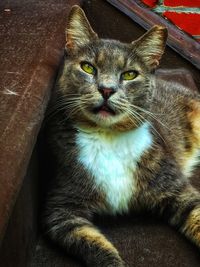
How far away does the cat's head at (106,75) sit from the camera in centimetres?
176

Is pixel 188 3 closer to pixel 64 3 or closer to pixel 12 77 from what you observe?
pixel 64 3

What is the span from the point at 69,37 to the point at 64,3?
0.50 metres

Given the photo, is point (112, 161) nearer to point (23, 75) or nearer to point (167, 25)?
point (23, 75)

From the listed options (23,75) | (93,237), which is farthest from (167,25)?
(93,237)

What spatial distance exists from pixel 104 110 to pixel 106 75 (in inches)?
4.6

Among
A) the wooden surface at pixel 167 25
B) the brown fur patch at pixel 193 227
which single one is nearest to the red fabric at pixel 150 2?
the wooden surface at pixel 167 25

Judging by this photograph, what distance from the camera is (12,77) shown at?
5.62 feet

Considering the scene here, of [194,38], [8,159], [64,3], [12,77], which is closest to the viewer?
[8,159]

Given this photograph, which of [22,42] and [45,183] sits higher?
[22,42]

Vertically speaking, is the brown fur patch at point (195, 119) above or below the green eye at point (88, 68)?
below

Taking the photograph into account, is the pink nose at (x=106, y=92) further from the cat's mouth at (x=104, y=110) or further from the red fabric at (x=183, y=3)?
the red fabric at (x=183, y=3)

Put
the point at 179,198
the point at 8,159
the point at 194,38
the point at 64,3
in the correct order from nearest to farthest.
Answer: the point at 8,159
the point at 179,198
the point at 64,3
the point at 194,38

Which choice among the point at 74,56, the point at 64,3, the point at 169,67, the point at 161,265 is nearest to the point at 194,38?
the point at 169,67

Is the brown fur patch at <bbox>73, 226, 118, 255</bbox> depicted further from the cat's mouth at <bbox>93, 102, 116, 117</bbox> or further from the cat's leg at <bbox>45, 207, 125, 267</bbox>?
the cat's mouth at <bbox>93, 102, 116, 117</bbox>
